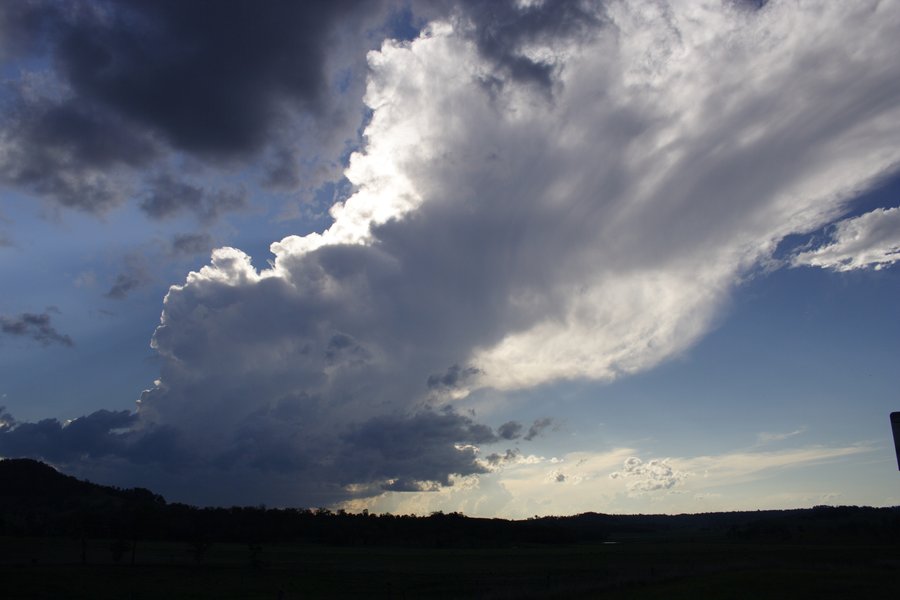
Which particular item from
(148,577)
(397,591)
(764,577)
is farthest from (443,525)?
(764,577)

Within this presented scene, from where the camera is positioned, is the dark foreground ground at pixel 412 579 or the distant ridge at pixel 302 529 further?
the distant ridge at pixel 302 529

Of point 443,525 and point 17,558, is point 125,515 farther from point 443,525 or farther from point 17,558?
point 443,525

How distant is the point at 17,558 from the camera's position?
86.4 meters

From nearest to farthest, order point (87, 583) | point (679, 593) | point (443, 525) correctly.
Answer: point (679, 593) → point (87, 583) → point (443, 525)

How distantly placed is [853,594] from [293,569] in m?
67.4

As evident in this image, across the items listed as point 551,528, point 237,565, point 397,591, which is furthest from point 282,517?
point 397,591

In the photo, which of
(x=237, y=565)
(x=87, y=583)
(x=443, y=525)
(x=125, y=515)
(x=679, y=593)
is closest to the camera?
(x=679, y=593)

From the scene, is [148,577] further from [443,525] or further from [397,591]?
[443,525]

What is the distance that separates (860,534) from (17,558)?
16242 cm

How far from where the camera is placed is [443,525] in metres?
199

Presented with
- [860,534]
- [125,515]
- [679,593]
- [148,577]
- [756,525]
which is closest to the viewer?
[679,593]

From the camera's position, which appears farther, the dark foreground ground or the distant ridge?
the distant ridge

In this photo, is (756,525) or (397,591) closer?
(397,591)

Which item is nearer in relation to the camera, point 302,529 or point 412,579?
point 412,579
